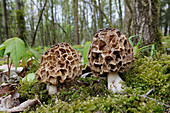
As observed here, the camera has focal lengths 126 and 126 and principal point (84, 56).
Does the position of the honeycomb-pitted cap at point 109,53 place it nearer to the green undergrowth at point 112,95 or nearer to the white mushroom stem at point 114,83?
the white mushroom stem at point 114,83

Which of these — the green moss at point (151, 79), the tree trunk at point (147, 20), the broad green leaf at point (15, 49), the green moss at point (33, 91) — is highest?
the tree trunk at point (147, 20)

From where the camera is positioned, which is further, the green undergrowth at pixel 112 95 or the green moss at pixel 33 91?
the green moss at pixel 33 91

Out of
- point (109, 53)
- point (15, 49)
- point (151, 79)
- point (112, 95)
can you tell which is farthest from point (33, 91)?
point (151, 79)

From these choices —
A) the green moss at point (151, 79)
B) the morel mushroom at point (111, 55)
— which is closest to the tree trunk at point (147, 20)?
the green moss at point (151, 79)

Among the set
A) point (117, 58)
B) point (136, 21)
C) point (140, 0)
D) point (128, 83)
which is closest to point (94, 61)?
point (117, 58)

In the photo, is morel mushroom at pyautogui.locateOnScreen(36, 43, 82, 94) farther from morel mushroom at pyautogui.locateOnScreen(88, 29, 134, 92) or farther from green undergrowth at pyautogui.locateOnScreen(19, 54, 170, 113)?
morel mushroom at pyautogui.locateOnScreen(88, 29, 134, 92)

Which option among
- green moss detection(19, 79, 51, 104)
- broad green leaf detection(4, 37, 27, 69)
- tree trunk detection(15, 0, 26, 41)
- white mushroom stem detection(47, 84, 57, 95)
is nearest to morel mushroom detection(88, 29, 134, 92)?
white mushroom stem detection(47, 84, 57, 95)

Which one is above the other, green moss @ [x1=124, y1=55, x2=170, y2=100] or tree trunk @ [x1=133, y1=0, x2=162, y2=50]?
tree trunk @ [x1=133, y1=0, x2=162, y2=50]

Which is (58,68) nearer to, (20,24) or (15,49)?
(15,49)
